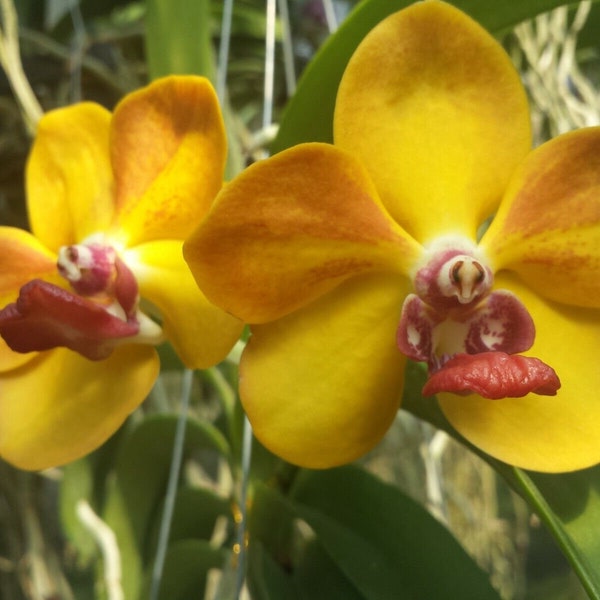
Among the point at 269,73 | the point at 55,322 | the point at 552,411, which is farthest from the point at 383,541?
the point at 269,73

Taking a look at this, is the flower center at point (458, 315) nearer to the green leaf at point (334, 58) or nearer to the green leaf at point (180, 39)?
the green leaf at point (334, 58)

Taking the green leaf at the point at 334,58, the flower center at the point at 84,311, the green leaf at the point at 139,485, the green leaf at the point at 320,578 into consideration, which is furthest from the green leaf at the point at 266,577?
the green leaf at the point at 334,58

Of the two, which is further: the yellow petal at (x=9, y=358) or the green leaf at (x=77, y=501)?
the green leaf at (x=77, y=501)

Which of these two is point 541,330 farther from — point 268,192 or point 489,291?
point 268,192

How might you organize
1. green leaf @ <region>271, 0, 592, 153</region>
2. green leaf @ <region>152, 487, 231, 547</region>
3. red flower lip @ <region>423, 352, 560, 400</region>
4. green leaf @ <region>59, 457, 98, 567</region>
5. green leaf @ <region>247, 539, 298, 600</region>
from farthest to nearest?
green leaf @ <region>59, 457, 98, 567</region>
green leaf @ <region>152, 487, 231, 547</region>
green leaf @ <region>247, 539, 298, 600</region>
green leaf @ <region>271, 0, 592, 153</region>
red flower lip @ <region>423, 352, 560, 400</region>

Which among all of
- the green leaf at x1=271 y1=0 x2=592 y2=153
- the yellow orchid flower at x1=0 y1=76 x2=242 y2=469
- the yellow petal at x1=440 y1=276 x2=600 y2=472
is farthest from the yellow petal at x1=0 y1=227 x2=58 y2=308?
the yellow petal at x1=440 y1=276 x2=600 y2=472

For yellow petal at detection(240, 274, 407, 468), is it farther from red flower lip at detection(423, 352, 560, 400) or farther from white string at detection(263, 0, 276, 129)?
white string at detection(263, 0, 276, 129)

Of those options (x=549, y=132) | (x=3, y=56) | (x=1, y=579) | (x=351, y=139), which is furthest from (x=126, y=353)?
(x=1, y=579)

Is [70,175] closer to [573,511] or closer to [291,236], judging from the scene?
[291,236]
